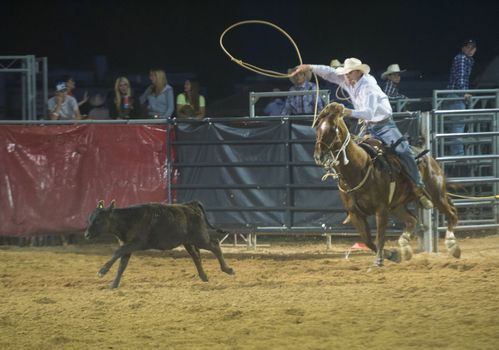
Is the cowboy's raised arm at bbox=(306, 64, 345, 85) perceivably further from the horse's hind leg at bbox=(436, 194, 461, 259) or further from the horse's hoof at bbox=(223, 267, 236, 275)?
the horse's hoof at bbox=(223, 267, 236, 275)

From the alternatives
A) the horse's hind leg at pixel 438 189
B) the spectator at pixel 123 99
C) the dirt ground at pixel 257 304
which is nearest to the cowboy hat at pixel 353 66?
the horse's hind leg at pixel 438 189

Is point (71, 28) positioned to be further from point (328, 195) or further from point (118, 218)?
point (118, 218)

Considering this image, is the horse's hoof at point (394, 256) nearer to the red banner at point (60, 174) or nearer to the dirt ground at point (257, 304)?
the dirt ground at point (257, 304)

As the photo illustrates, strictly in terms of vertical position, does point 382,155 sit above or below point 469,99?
below

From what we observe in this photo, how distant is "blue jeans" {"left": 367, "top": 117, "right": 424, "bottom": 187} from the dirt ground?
3.22 feet

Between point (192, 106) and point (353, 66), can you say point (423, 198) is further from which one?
point (192, 106)

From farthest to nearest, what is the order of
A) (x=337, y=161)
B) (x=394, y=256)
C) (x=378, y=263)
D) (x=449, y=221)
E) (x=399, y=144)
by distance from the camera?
(x=449, y=221) → (x=399, y=144) → (x=394, y=256) → (x=378, y=263) → (x=337, y=161)

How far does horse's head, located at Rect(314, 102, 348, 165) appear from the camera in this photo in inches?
389

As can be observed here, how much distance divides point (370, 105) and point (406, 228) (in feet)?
5.19

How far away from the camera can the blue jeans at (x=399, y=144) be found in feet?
35.0

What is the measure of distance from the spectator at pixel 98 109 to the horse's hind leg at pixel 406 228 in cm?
588

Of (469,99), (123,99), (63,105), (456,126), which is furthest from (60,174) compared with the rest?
(469,99)

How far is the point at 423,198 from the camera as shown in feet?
36.3

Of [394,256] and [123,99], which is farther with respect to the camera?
[123,99]
